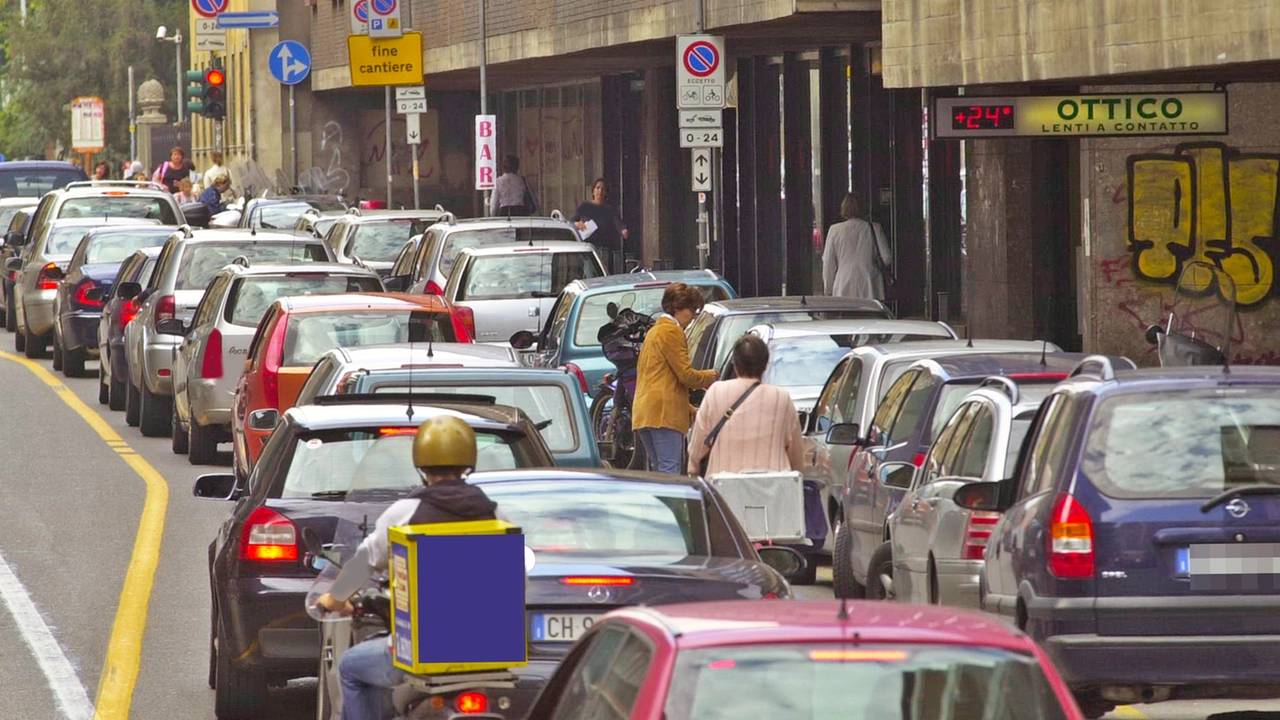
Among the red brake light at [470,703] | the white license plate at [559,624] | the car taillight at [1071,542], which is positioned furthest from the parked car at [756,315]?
the red brake light at [470,703]

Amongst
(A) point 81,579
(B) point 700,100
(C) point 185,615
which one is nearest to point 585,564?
(C) point 185,615

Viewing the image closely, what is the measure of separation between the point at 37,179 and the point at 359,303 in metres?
36.2

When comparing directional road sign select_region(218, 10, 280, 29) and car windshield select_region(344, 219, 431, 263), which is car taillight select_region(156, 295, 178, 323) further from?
directional road sign select_region(218, 10, 280, 29)

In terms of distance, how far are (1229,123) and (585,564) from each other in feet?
52.5

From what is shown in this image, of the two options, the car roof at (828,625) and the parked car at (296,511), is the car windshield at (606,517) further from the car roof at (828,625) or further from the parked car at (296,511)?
the car roof at (828,625)

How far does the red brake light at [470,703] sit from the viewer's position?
6711 millimetres

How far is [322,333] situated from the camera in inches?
671

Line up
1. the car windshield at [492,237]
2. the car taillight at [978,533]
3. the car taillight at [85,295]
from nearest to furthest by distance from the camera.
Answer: the car taillight at [978,533]
the car windshield at [492,237]
the car taillight at [85,295]

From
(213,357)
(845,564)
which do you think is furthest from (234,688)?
(213,357)

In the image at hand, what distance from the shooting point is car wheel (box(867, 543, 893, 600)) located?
1180cm

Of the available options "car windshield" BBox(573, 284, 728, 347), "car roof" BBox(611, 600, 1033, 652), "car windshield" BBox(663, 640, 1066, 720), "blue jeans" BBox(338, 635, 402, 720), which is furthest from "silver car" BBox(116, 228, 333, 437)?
"car windshield" BBox(663, 640, 1066, 720)

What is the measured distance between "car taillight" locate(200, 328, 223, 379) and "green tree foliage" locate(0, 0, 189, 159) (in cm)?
6440

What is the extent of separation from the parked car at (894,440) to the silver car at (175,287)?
32.5 ft

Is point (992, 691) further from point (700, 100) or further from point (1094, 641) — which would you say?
point (700, 100)
